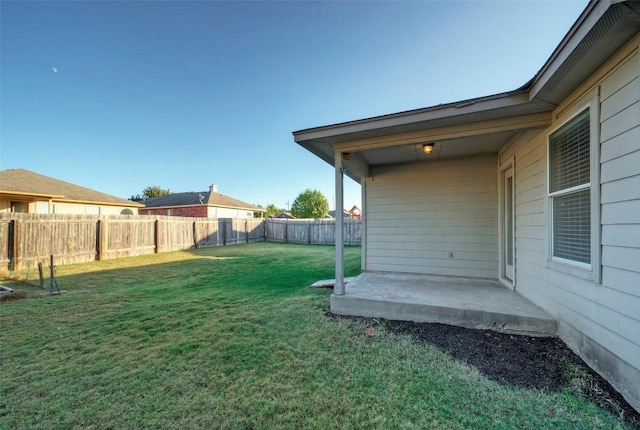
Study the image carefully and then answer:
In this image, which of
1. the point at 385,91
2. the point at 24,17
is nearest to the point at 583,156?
the point at 385,91

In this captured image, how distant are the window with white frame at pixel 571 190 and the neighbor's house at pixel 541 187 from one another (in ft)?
0.05

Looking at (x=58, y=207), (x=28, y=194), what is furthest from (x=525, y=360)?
(x=58, y=207)

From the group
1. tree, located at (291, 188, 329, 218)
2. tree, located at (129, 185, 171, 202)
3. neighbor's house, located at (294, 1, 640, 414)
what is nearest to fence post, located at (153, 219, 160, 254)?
neighbor's house, located at (294, 1, 640, 414)

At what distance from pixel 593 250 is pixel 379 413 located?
2.28 m

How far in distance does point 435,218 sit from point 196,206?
2010 cm

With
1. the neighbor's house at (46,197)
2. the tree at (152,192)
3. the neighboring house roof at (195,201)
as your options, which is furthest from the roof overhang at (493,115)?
the tree at (152,192)

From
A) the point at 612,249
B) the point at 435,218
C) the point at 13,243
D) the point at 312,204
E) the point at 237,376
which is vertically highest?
the point at 312,204

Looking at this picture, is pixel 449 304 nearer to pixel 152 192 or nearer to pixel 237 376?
pixel 237 376

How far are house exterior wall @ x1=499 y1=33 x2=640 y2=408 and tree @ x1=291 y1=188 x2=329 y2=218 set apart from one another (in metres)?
27.4

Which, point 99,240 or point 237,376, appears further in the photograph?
point 99,240

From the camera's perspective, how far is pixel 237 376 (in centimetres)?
218

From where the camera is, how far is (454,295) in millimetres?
3834

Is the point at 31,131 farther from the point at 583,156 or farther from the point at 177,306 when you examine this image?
the point at 583,156

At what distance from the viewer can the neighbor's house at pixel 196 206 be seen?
20781mm
